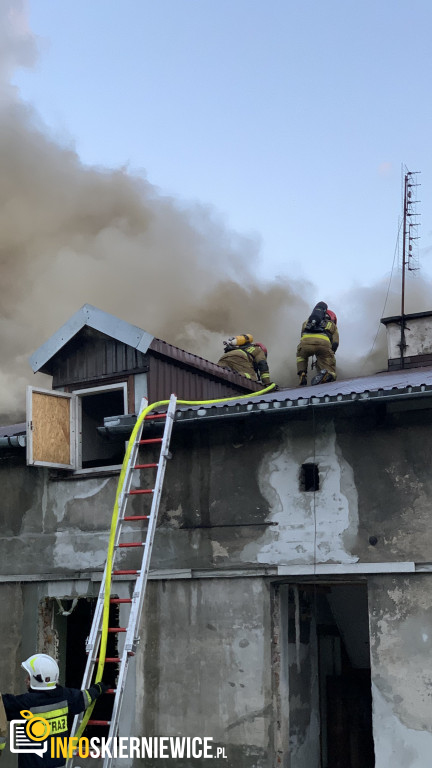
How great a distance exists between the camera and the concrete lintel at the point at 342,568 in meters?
9.90

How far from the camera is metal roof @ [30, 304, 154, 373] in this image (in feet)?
39.4

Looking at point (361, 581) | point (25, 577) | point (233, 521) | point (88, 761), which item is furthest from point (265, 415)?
point (88, 761)

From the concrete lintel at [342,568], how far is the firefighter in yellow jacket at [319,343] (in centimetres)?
482

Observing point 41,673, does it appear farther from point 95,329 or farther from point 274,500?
point 95,329

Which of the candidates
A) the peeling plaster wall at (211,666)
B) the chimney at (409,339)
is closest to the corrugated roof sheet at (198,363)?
the chimney at (409,339)

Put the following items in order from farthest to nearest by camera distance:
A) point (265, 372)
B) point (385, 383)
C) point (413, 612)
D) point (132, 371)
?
point (265, 372) < point (132, 371) < point (385, 383) < point (413, 612)

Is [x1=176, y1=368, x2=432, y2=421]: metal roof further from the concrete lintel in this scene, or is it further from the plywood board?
the concrete lintel

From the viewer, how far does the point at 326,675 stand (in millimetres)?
12633

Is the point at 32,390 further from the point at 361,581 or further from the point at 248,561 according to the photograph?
the point at 361,581

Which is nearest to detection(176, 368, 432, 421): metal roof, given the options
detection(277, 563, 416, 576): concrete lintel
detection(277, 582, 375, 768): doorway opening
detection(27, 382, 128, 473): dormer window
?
detection(27, 382, 128, 473): dormer window

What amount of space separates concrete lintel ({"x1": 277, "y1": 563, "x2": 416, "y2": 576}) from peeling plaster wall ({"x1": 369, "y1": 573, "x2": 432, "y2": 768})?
123 mm

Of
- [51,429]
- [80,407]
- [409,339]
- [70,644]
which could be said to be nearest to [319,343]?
[409,339]

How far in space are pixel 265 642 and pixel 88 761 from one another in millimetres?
2739

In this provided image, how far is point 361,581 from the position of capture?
10.5 metres
